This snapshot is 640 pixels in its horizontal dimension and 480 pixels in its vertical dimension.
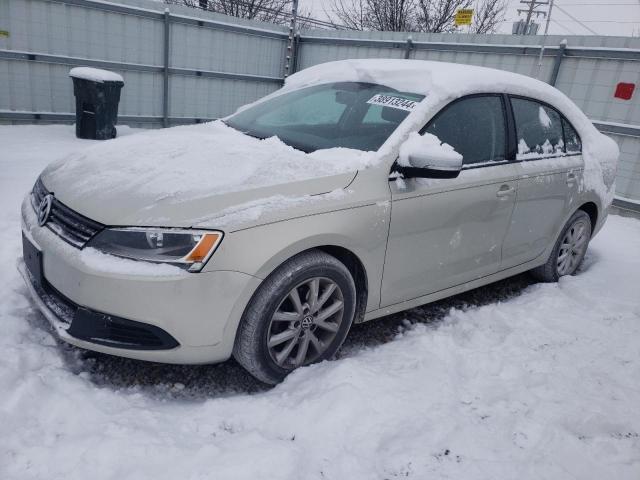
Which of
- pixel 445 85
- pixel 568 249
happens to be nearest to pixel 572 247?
pixel 568 249

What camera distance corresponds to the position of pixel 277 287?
237cm

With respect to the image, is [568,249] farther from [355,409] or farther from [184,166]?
[184,166]

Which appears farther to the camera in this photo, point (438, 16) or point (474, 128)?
point (438, 16)

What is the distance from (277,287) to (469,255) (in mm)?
1477

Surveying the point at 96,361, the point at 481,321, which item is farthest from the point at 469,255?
the point at 96,361

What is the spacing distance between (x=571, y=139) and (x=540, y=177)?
0.69m

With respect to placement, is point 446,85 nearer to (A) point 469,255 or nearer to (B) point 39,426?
(A) point 469,255

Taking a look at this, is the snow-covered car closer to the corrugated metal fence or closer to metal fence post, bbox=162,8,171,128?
the corrugated metal fence

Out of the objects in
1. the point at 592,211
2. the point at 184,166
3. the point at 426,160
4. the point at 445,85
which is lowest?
the point at 592,211

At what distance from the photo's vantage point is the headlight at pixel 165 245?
2.17 m

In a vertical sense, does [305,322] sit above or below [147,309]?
below

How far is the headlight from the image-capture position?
2172 millimetres

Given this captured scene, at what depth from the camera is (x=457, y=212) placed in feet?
10.1

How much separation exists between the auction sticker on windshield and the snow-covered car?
14 millimetres
